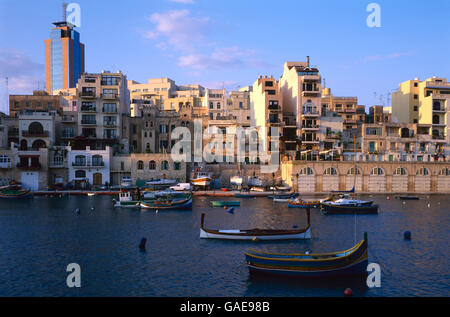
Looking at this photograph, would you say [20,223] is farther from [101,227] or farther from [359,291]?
[359,291]

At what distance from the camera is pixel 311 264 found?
29047 millimetres

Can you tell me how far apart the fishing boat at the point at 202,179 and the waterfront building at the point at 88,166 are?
692 inches

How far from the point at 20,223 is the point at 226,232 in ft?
84.1

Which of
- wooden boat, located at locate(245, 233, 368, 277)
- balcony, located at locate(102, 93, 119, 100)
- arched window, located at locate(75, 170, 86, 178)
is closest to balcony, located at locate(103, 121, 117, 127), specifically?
balcony, located at locate(102, 93, 119, 100)

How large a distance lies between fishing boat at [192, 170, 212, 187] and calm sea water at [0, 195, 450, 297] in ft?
73.2

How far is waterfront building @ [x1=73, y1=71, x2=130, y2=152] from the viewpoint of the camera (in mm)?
91750

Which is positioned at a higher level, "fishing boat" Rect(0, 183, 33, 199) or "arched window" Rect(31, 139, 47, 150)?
"arched window" Rect(31, 139, 47, 150)

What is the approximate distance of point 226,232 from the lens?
4069 centimetres

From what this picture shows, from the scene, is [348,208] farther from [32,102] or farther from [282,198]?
[32,102]

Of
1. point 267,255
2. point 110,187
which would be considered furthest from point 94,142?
point 267,255

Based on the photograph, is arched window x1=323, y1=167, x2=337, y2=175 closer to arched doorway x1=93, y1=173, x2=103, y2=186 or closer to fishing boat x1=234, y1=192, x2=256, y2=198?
fishing boat x1=234, y1=192, x2=256, y2=198

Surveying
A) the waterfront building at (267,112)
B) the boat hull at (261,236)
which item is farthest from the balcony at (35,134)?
the boat hull at (261,236)

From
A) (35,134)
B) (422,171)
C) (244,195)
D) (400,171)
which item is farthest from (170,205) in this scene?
(422,171)
